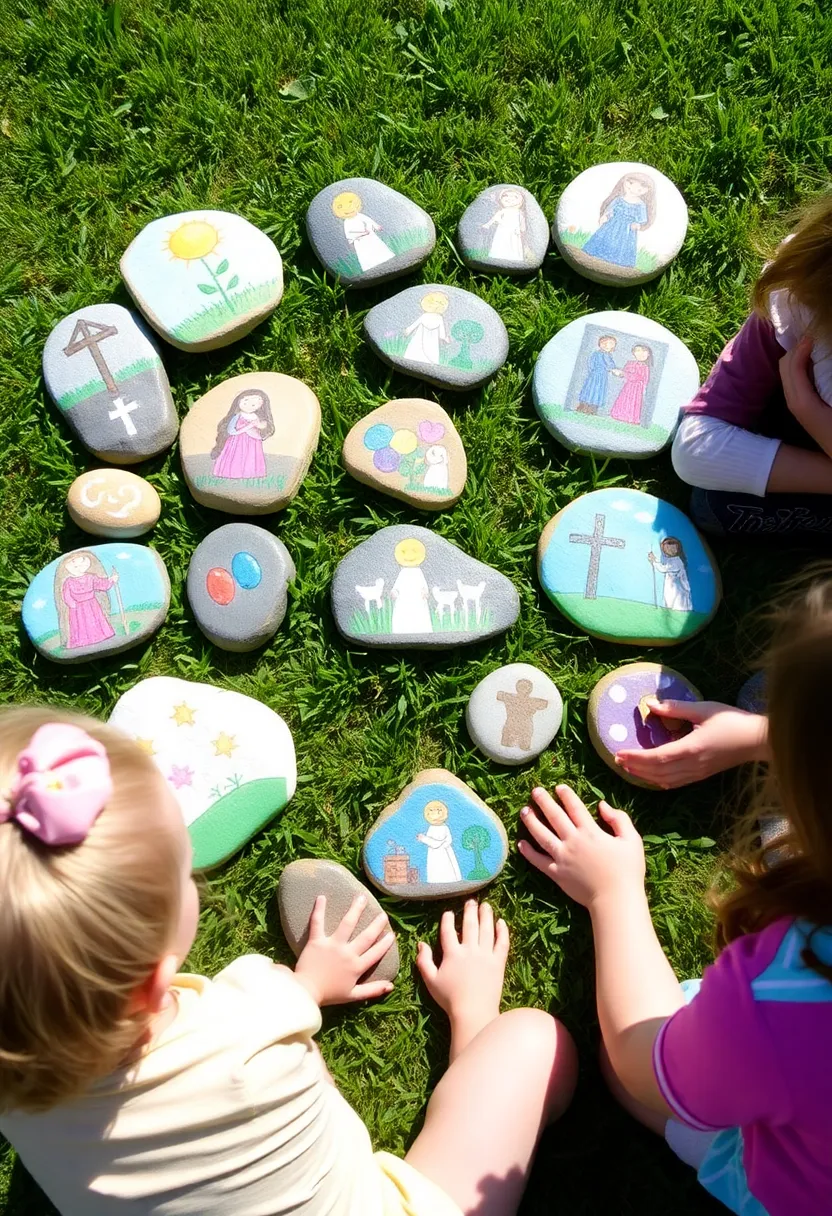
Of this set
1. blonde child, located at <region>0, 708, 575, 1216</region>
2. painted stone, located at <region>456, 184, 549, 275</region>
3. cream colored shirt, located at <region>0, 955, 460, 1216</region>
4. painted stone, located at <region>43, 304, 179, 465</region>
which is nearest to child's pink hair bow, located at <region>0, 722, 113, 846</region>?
blonde child, located at <region>0, 708, 575, 1216</region>

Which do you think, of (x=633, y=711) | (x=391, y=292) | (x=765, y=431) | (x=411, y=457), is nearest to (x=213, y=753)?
(x=411, y=457)

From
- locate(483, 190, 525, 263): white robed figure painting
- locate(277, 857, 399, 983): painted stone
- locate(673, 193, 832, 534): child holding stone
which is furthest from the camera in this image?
locate(483, 190, 525, 263): white robed figure painting

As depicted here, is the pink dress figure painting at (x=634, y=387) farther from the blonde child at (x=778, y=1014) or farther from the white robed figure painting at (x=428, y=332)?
the blonde child at (x=778, y=1014)

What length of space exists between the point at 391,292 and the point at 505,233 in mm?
279

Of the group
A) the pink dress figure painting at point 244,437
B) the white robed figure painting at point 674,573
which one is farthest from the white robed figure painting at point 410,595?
the white robed figure painting at point 674,573

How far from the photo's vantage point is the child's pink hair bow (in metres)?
1.01

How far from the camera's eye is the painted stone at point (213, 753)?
1.86 metres

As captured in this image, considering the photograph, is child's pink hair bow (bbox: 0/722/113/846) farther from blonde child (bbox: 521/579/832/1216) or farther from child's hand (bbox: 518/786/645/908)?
child's hand (bbox: 518/786/645/908)

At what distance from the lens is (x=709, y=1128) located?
119cm

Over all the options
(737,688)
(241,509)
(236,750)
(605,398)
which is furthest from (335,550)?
(737,688)

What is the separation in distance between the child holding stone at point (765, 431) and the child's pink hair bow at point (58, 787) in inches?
50.4

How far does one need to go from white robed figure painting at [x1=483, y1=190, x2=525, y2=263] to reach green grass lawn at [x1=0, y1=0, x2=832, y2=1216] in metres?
0.06

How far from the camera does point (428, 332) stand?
2076 millimetres

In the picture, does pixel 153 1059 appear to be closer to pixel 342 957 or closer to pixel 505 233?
pixel 342 957
